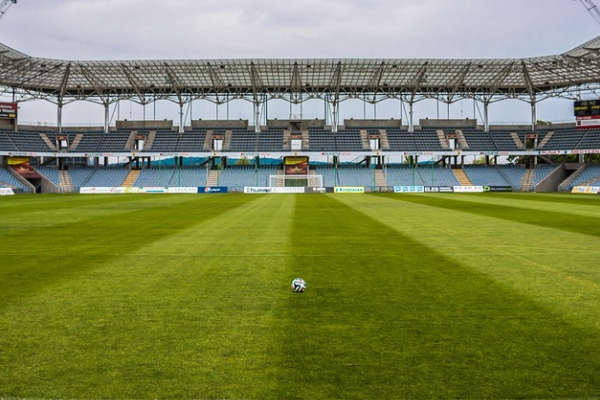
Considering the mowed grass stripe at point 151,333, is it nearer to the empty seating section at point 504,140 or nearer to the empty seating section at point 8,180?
the empty seating section at point 8,180

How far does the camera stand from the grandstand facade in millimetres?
60250

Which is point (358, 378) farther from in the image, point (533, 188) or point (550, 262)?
point (533, 188)

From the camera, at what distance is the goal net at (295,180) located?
6625 centimetres

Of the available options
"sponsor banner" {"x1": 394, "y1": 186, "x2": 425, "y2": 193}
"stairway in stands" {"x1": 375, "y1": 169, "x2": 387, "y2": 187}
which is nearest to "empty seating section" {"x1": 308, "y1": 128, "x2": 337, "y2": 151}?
"stairway in stands" {"x1": 375, "y1": 169, "x2": 387, "y2": 187}

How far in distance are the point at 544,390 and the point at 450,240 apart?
8.95 meters

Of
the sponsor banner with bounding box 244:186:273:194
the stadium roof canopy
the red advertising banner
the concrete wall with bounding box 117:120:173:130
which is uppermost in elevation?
the stadium roof canopy

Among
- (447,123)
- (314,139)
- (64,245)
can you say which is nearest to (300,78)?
(314,139)

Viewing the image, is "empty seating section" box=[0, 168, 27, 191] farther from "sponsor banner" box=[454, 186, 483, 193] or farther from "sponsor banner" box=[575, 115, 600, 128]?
"sponsor banner" box=[575, 115, 600, 128]

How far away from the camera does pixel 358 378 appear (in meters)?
3.93

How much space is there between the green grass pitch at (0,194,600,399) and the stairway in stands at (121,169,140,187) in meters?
56.2

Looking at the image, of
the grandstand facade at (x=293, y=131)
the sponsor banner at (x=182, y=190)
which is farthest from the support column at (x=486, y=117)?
the sponsor banner at (x=182, y=190)

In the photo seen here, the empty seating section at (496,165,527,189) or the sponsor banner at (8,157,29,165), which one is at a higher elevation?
the sponsor banner at (8,157,29,165)

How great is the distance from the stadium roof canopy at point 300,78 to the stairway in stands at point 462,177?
10.2 m

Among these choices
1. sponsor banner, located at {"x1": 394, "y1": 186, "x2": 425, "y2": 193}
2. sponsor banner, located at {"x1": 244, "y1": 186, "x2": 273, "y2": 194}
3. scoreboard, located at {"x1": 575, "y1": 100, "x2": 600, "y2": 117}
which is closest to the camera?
sponsor banner, located at {"x1": 394, "y1": 186, "x2": 425, "y2": 193}
